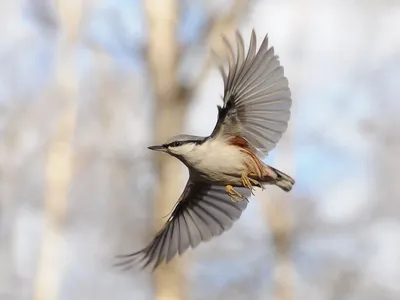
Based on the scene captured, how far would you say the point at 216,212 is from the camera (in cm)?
100

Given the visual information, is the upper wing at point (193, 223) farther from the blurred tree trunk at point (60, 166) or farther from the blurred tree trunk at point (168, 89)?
the blurred tree trunk at point (60, 166)

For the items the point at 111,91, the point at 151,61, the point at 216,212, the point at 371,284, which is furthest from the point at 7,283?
the point at 216,212

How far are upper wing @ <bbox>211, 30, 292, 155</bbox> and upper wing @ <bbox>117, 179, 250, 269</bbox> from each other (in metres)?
0.20

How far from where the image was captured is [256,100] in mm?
790

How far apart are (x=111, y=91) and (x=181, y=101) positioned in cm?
242

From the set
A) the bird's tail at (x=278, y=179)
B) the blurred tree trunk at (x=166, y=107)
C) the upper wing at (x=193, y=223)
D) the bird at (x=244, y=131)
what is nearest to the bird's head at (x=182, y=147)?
the bird at (x=244, y=131)

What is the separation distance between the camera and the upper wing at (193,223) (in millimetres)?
985

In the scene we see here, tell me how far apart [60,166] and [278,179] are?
3.45 m

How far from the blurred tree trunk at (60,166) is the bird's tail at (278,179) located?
330 cm

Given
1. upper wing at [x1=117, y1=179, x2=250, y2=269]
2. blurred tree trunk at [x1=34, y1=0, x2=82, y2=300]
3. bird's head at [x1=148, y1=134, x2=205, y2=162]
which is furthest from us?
blurred tree trunk at [x1=34, y1=0, x2=82, y2=300]

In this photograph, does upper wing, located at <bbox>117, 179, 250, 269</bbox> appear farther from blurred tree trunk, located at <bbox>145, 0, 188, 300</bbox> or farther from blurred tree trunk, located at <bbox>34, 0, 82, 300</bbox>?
blurred tree trunk, located at <bbox>34, 0, 82, 300</bbox>

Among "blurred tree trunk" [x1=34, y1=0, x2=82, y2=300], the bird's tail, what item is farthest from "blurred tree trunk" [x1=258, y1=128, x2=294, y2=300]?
the bird's tail

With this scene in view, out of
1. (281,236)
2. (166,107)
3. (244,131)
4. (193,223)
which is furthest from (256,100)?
(281,236)

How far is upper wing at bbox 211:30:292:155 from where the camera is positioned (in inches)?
28.9
